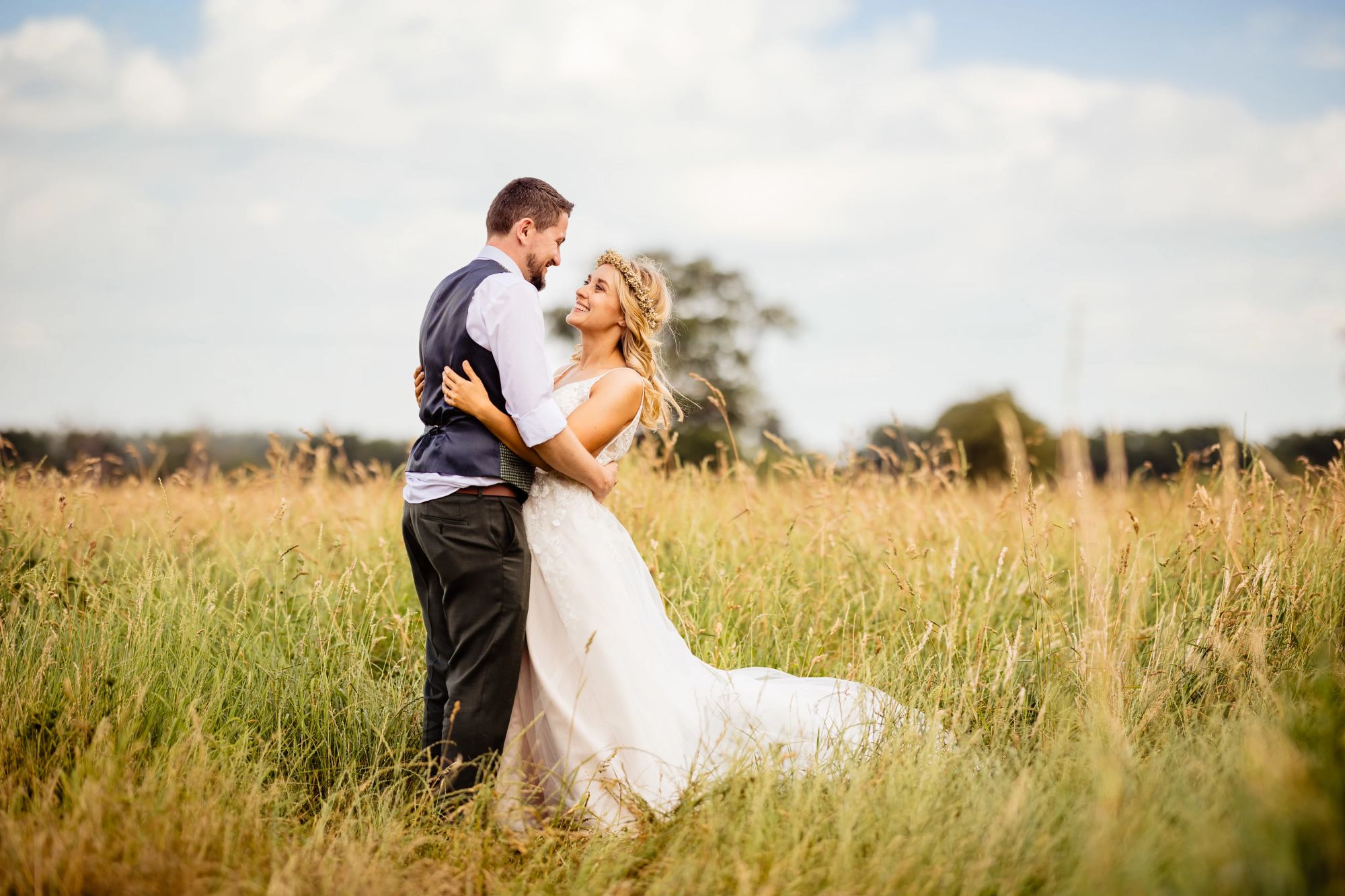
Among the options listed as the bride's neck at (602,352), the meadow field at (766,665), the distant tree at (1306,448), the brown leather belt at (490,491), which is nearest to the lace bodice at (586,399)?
the bride's neck at (602,352)

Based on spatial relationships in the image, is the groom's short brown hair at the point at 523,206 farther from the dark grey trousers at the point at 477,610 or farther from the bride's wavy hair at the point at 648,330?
the dark grey trousers at the point at 477,610

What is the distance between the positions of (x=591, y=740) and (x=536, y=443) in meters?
1.23

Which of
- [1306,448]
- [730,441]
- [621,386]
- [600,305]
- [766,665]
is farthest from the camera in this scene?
[730,441]

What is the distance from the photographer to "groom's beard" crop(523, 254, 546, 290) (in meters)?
3.50

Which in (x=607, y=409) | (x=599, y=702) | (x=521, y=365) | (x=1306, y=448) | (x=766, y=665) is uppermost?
(x=521, y=365)

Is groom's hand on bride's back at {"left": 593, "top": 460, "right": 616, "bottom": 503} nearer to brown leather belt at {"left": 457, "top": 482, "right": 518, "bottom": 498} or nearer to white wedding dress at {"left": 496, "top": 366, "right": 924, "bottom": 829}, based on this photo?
white wedding dress at {"left": 496, "top": 366, "right": 924, "bottom": 829}

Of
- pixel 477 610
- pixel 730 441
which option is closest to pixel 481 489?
pixel 477 610

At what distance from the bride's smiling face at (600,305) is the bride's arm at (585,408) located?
0.96 feet

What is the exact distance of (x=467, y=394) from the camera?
3.14m

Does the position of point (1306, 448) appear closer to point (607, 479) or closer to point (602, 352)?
point (602, 352)

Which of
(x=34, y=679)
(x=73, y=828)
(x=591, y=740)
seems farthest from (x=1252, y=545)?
(x=34, y=679)

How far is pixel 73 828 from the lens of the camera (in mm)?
2436

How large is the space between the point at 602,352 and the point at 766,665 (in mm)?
1960

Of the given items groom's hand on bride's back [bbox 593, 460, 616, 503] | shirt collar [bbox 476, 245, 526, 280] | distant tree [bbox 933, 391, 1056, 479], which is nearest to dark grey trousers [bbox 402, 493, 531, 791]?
groom's hand on bride's back [bbox 593, 460, 616, 503]
